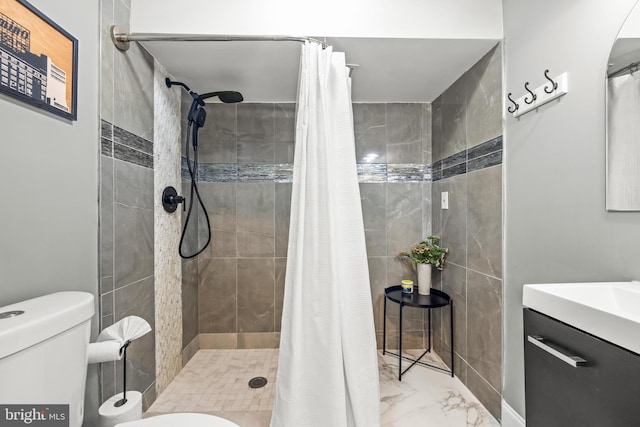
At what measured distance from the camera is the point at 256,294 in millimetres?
2348

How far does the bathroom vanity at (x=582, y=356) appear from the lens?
2.10 ft

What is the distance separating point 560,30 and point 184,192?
88.9 inches

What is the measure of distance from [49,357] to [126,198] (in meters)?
0.81

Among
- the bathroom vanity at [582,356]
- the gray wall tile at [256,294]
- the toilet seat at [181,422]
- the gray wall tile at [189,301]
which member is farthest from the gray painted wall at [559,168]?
the gray wall tile at [189,301]

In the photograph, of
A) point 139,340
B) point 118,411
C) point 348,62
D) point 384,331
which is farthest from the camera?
point 384,331

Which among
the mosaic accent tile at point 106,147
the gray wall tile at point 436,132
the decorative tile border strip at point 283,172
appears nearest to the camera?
the mosaic accent tile at point 106,147

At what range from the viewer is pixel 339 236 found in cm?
137

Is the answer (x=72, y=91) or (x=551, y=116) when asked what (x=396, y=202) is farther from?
(x=72, y=91)

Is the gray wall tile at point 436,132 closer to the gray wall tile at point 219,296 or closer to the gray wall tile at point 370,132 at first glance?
the gray wall tile at point 370,132

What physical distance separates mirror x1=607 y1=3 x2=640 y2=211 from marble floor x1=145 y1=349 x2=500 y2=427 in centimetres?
128

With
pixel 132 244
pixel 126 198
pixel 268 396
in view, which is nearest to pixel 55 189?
pixel 126 198

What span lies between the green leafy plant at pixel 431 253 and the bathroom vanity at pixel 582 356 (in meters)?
1.13

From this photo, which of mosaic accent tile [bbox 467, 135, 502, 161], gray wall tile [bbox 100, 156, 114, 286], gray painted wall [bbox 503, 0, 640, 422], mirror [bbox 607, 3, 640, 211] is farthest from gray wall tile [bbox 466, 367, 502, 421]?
gray wall tile [bbox 100, 156, 114, 286]

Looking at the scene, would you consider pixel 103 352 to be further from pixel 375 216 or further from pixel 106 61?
pixel 375 216
